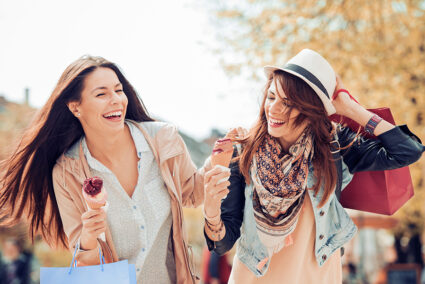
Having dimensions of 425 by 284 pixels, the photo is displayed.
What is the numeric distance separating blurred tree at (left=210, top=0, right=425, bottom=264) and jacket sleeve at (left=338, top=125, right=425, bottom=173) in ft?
17.2

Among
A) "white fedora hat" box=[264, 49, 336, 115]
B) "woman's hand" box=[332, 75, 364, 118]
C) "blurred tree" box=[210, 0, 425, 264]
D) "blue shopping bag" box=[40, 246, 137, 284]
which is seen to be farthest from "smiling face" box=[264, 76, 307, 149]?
"blurred tree" box=[210, 0, 425, 264]

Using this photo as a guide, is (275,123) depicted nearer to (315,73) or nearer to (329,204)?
(315,73)

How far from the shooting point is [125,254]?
265 cm

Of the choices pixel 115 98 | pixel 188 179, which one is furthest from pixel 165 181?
pixel 115 98

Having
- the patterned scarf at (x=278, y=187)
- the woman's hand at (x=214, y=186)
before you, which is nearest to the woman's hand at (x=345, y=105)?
the patterned scarf at (x=278, y=187)

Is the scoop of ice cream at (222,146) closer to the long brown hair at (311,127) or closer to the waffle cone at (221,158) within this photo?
the waffle cone at (221,158)

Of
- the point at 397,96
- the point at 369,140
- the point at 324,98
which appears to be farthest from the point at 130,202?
the point at 397,96

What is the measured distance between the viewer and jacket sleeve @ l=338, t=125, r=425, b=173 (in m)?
2.55

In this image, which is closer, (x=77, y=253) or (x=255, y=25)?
(x=77, y=253)

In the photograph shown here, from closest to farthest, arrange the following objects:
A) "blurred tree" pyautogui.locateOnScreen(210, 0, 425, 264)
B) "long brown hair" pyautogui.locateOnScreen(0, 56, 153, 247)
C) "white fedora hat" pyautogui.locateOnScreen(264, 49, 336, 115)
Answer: "white fedora hat" pyautogui.locateOnScreen(264, 49, 336, 115), "long brown hair" pyautogui.locateOnScreen(0, 56, 153, 247), "blurred tree" pyautogui.locateOnScreen(210, 0, 425, 264)

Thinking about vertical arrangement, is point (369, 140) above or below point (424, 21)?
below

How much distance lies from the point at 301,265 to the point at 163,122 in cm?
115

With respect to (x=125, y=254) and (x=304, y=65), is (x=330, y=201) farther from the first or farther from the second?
(x=125, y=254)

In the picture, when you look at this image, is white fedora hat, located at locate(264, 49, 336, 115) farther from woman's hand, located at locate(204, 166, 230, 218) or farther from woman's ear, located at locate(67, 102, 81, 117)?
woman's ear, located at locate(67, 102, 81, 117)
